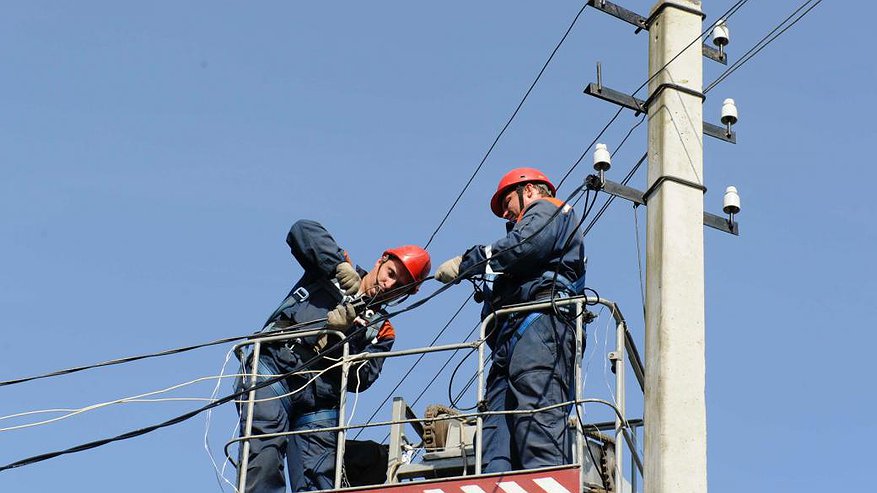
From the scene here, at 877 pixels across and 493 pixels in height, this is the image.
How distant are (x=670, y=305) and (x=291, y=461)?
3350 mm

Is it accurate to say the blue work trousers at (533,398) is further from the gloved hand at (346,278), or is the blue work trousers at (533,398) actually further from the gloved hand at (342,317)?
the gloved hand at (346,278)

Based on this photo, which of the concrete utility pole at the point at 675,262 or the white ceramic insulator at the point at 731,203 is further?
the white ceramic insulator at the point at 731,203

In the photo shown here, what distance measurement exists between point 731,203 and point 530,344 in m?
1.93

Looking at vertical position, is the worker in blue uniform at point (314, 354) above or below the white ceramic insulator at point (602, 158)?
below

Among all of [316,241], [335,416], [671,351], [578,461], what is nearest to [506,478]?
[578,461]

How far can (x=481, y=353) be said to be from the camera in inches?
450

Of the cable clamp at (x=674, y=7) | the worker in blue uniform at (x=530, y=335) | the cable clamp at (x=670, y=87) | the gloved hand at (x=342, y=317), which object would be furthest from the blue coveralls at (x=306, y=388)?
the cable clamp at (x=674, y=7)

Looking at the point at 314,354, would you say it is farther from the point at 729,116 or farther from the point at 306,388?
the point at 729,116

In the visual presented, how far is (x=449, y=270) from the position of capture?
41.0ft

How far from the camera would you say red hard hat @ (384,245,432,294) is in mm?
13203

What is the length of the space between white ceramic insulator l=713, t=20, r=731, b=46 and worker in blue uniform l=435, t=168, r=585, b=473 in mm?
1855

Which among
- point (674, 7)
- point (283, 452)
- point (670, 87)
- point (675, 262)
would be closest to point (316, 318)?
point (283, 452)

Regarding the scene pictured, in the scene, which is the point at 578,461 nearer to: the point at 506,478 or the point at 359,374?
the point at 506,478

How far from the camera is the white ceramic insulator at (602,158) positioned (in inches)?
478
